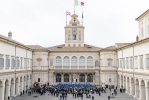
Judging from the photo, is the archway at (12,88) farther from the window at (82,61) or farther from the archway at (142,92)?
the window at (82,61)

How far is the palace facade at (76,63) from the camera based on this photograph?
38.6m

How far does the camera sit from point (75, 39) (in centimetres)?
6675

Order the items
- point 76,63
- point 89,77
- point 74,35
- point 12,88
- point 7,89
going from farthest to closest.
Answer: point 74,35 < point 89,77 < point 76,63 < point 12,88 < point 7,89

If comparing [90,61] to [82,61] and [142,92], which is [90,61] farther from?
[142,92]

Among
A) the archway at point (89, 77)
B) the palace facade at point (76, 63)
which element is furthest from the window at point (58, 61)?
the archway at point (89, 77)

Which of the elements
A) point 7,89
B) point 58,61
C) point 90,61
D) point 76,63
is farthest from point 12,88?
point 90,61

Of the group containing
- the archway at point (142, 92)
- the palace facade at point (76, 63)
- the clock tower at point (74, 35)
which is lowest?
the archway at point (142, 92)

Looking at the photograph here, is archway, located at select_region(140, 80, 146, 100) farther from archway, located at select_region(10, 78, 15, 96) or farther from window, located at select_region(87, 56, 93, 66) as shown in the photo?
window, located at select_region(87, 56, 93, 66)

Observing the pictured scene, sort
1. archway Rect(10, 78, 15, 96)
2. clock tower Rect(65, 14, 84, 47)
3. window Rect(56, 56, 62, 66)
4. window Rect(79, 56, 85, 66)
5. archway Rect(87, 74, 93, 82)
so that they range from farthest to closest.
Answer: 1. clock tower Rect(65, 14, 84, 47)
2. archway Rect(87, 74, 93, 82)
3. window Rect(79, 56, 85, 66)
4. window Rect(56, 56, 62, 66)
5. archway Rect(10, 78, 15, 96)

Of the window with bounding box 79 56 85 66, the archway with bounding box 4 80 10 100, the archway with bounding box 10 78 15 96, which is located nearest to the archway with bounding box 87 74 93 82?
the window with bounding box 79 56 85 66

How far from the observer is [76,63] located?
61.6m

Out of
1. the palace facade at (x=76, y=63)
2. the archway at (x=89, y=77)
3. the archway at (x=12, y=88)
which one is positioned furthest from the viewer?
the archway at (x=89, y=77)

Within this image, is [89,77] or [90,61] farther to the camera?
[89,77]

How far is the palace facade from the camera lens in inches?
1519
